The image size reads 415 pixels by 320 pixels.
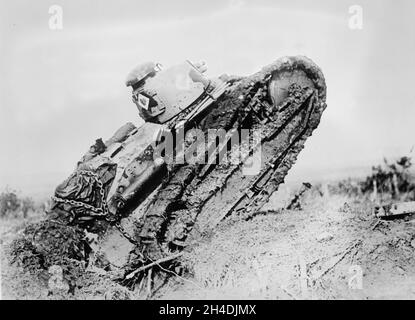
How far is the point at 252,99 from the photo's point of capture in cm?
745

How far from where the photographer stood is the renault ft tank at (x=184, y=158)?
702 centimetres

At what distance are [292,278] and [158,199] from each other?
188 cm

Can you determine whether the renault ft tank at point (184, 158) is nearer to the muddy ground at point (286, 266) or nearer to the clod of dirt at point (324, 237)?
the muddy ground at point (286, 266)

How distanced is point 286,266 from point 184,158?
1.82 m

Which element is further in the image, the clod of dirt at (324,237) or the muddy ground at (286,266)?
the clod of dirt at (324,237)

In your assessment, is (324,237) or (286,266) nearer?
(286,266)

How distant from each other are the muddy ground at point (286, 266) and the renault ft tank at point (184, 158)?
38cm

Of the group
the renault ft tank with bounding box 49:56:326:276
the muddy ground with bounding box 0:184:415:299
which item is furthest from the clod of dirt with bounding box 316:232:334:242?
the renault ft tank with bounding box 49:56:326:276

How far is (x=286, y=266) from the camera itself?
672 cm

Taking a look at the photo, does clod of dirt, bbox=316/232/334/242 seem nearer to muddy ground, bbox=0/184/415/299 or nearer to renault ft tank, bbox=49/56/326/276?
muddy ground, bbox=0/184/415/299

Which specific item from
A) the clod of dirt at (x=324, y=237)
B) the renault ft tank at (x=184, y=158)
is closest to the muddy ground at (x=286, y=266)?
the clod of dirt at (x=324, y=237)

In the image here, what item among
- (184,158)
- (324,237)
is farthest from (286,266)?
(184,158)

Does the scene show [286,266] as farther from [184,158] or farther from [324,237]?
[184,158]

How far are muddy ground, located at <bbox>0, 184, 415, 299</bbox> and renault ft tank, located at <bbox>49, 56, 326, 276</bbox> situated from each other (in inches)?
14.8
